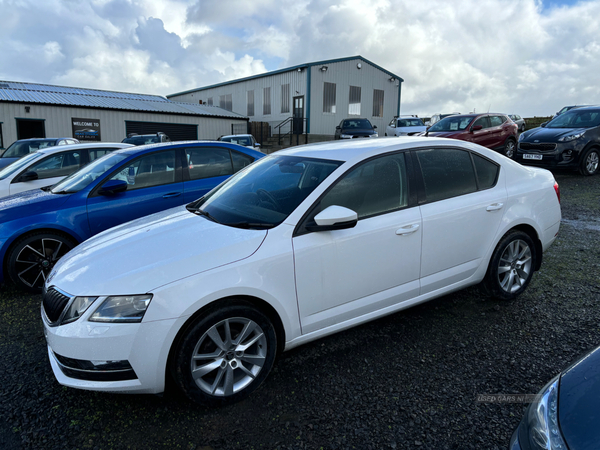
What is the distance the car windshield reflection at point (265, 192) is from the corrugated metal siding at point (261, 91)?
23869 millimetres

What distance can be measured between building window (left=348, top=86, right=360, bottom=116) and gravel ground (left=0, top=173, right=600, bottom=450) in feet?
83.4

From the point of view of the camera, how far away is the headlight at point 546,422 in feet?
4.44

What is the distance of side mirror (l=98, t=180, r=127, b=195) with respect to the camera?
4.63 m

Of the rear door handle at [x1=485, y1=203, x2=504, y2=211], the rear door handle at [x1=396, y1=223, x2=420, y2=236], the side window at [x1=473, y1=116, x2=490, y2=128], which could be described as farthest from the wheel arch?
the side window at [x1=473, y1=116, x2=490, y2=128]

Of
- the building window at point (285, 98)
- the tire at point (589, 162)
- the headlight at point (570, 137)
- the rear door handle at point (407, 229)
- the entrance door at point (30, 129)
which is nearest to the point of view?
the rear door handle at point (407, 229)

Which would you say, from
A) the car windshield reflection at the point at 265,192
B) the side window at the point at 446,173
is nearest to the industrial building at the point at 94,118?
the car windshield reflection at the point at 265,192

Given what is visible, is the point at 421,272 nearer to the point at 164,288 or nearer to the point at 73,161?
the point at 164,288

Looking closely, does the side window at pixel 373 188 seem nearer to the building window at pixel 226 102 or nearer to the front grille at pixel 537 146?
the front grille at pixel 537 146

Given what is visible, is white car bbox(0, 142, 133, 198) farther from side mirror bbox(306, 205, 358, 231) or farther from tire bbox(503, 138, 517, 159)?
tire bbox(503, 138, 517, 159)

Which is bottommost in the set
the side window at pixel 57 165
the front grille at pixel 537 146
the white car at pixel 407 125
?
the side window at pixel 57 165

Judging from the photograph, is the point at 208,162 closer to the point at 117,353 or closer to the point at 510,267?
the point at 117,353

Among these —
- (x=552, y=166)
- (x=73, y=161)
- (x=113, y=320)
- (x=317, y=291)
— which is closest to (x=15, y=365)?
(x=113, y=320)

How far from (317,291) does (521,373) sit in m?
1.52

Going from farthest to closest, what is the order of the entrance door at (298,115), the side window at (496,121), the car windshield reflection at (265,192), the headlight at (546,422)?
1. the entrance door at (298,115)
2. the side window at (496,121)
3. the car windshield reflection at (265,192)
4. the headlight at (546,422)
